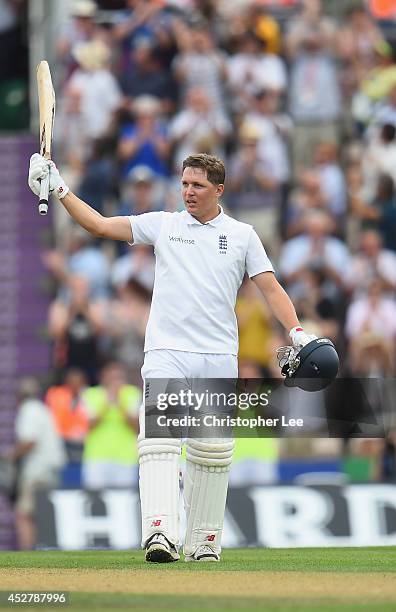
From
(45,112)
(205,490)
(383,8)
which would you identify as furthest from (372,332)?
(205,490)

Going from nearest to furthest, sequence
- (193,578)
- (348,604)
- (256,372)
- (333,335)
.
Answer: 1. (348,604)
2. (193,578)
3. (256,372)
4. (333,335)

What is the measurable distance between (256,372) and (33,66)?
6.10 meters

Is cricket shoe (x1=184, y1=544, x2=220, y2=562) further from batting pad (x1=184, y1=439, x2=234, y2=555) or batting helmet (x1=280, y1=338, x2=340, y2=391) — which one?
batting helmet (x1=280, y1=338, x2=340, y2=391)

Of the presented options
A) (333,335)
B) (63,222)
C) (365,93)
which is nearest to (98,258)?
(63,222)

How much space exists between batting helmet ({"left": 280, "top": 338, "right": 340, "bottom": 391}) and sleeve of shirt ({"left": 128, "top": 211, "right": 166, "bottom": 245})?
102 cm

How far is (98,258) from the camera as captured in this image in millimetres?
16969

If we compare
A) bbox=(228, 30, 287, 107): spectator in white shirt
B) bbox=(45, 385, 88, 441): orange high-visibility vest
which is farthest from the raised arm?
bbox=(228, 30, 287, 107): spectator in white shirt

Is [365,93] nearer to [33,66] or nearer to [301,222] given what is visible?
[301,222]

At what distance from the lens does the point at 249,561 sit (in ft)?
30.3

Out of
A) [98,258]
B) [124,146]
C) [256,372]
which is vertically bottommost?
[256,372]

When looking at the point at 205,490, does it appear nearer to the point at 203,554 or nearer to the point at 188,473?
the point at 188,473

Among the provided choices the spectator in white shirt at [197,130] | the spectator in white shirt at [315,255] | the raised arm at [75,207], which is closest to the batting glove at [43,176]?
the raised arm at [75,207]

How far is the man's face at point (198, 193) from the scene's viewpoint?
8.95 m

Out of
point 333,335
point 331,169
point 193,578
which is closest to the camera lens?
point 193,578
